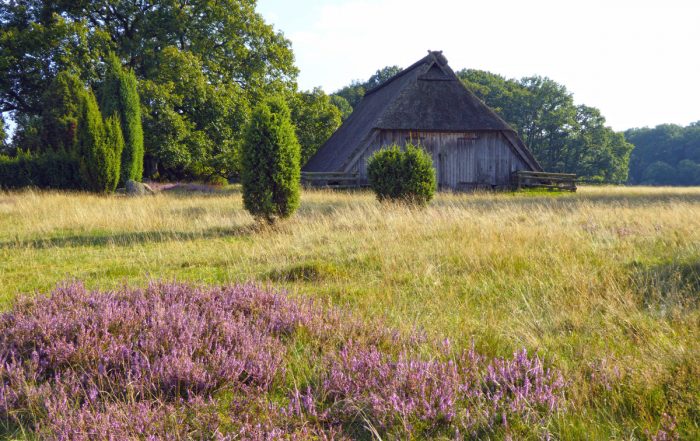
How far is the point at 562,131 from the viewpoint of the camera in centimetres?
5100

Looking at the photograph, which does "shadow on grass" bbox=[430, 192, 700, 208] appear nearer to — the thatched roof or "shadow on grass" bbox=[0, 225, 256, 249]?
the thatched roof

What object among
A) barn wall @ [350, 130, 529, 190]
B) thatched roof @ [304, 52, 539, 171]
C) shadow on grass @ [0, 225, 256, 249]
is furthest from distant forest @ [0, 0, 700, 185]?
shadow on grass @ [0, 225, 256, 249]

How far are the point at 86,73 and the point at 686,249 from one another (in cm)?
2562

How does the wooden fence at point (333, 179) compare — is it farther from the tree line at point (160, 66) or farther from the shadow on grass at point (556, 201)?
the shadow on grass at point (556, 201)

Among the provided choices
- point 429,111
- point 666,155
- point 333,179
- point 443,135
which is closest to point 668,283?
point 333,179

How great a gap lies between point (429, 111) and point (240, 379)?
2137cm

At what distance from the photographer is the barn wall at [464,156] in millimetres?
22406

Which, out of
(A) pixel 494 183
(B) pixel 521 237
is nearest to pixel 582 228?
(B) pixel 521 237

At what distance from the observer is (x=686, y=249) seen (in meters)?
6.46

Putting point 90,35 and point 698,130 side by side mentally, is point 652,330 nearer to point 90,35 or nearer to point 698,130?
point 90,35

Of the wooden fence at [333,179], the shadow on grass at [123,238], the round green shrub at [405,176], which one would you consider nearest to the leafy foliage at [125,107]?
the wooden fence at [333,179]

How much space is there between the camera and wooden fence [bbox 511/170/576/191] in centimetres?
2323

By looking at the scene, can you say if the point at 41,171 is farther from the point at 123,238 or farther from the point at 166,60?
the point at 123,238

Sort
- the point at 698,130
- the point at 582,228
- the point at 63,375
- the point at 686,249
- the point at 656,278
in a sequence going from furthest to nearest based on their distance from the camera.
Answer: the point at 698,130
the point at 582,228
the point at 686,249
the point at 656,278
the point at 63,375
